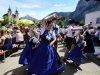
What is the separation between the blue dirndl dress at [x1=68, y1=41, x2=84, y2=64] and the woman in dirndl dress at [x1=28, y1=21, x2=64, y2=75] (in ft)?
6.56

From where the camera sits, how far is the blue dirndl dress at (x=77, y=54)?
332 inches

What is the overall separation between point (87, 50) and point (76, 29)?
4.73ft

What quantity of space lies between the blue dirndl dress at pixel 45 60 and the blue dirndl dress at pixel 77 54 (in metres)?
2.01

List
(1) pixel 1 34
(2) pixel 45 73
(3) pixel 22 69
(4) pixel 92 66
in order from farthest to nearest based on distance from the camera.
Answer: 1. (1) pixel 1 34
2. (4) pixel 92 66
3. (3) pixel 22 69
4. (2) pixel 45 73

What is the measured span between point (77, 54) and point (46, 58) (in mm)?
2380

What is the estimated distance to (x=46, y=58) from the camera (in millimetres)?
6359

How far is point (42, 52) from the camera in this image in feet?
21.0

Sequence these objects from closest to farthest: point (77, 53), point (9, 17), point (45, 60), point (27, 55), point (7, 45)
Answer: point (45, 60)
point (27, 55)
point (77, 53)
point (7, 45)
point (9, 17)

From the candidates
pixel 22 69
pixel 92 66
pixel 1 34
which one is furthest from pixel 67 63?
pixel 1 34

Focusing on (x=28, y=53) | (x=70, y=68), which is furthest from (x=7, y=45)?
(x=70, y=68)

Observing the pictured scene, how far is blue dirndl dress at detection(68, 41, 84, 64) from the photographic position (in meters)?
8.45

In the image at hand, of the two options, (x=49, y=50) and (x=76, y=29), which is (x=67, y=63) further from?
(x=49, y=50)

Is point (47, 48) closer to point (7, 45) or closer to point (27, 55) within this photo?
point (27, 55)

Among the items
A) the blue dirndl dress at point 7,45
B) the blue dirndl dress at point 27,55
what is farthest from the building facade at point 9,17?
the blue dirndl dress at point 27,55
